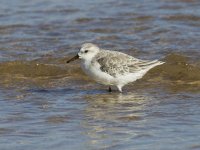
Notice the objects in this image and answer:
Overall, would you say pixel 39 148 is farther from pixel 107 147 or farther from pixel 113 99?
pixel 113 99

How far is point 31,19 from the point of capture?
52.4 feet

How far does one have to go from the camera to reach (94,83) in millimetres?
11594

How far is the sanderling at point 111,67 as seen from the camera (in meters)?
10.6

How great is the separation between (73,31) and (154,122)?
6614 mm

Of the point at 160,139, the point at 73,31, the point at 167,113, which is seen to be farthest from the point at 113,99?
the point at 73,31

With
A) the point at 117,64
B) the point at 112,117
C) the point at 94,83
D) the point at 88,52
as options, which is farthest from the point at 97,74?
the point at 112,117

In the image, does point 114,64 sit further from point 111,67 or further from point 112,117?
point 112,117

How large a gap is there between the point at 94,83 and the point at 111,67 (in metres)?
1.03

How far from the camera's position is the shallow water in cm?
818

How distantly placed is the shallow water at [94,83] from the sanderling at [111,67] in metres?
0.25

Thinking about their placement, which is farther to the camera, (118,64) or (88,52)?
(88,52)

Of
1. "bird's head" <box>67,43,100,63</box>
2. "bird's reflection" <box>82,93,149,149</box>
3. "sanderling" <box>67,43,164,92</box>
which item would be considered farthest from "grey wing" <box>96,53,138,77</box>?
"bird's reflection" <box>82,93,149,149</box>

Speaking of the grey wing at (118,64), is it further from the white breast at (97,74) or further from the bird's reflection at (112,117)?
the bird's reflection at (112,117)

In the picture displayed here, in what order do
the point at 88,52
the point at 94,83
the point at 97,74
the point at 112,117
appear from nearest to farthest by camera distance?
the point at 112,117, the point at 97,74, the point at 88,52, the point at 94,83
